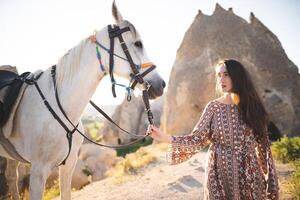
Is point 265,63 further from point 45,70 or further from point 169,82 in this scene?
point 45,70

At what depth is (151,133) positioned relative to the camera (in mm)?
2992

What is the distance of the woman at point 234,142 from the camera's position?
3014 millimetres

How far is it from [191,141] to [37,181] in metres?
1.62

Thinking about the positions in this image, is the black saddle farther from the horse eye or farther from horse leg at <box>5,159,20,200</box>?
horse leg at <box>5,159,20,200</box>

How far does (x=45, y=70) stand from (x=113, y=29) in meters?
1.05

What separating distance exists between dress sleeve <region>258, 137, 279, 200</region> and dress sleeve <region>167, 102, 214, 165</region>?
59cm

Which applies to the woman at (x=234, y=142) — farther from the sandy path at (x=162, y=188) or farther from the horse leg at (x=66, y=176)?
the sandy path at (x=162, y=188)

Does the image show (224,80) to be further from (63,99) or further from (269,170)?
(63,99)

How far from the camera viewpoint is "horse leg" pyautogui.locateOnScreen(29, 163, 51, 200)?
3.16m

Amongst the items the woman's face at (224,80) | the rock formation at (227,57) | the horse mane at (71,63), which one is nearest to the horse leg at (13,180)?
the horse mane at (71,63)

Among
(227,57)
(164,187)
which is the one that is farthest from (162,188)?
(227,57)

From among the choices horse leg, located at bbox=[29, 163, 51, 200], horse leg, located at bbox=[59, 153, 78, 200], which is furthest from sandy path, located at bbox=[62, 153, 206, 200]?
horse leg, located at bbox=[29, 163, 51, 200]

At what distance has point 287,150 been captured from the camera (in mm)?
8883

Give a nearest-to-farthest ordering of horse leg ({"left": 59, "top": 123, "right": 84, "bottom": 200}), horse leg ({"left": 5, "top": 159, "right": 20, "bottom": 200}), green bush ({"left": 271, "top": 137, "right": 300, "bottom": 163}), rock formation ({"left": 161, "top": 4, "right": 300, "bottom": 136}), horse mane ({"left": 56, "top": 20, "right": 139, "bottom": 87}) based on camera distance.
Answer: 1. horse mane ({"left": 56, "top": 20, "right": 139, "bottom": 87})
2. horse leg ({"left": 59, "top": 123, "right": 84, "bottom": 200})
3. horse leg ({"left": 5, "top": 159, "right": 20, "bottom": 200})
4. green bush ({"left": 271, "top": 137, "right": 300, "bottom": 163})
5. rock formation ({"left": 161, "top": 4, "right": 300, "bottom": 136})
